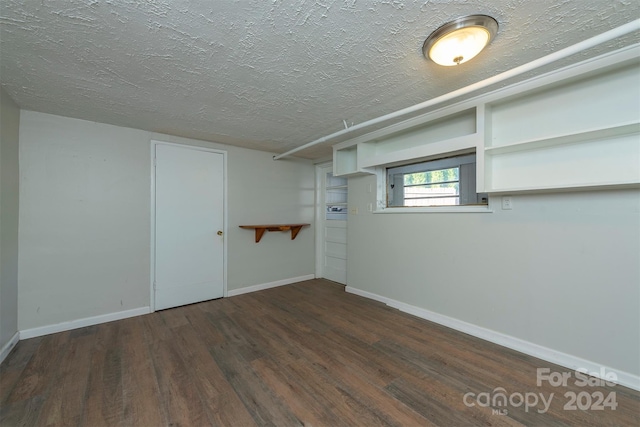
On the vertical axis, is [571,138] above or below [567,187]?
above

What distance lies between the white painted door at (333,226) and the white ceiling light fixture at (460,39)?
2862 millimetres

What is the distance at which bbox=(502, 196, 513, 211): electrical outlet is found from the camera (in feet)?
7.32

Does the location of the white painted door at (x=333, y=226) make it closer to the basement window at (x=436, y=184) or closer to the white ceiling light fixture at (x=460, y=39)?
the basement window at (x=436, y=184)

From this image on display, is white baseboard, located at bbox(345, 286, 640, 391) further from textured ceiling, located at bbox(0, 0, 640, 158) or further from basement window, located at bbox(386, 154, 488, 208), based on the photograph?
textured ceiling, located at bbox(0, 0, 640, 158)

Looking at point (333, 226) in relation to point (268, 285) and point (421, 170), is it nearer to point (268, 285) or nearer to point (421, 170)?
point (268, 285)

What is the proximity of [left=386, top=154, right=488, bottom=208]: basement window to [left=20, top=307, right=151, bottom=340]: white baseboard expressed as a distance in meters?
3.50

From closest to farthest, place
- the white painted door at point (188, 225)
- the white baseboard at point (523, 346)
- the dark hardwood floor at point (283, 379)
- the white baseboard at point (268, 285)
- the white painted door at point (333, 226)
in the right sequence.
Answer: the dark hardwood floor at point (283, 379)
the white baseboard at point (523, 346)
the white painted door at point (188, 225)
the white baseboard at point (268, 285)
the white painted door at point (333, 226)

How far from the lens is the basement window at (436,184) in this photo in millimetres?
2605

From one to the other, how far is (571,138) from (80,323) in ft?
16.1

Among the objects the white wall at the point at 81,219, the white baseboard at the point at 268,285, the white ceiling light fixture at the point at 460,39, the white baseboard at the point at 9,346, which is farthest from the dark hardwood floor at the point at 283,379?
the white ceiling light fixture at the point at 460,39

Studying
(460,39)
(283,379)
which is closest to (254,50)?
(460,39)

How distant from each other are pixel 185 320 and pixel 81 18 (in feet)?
9.10

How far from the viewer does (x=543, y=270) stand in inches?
81.2

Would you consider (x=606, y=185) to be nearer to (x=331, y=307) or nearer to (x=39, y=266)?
(x=331, y=307)
